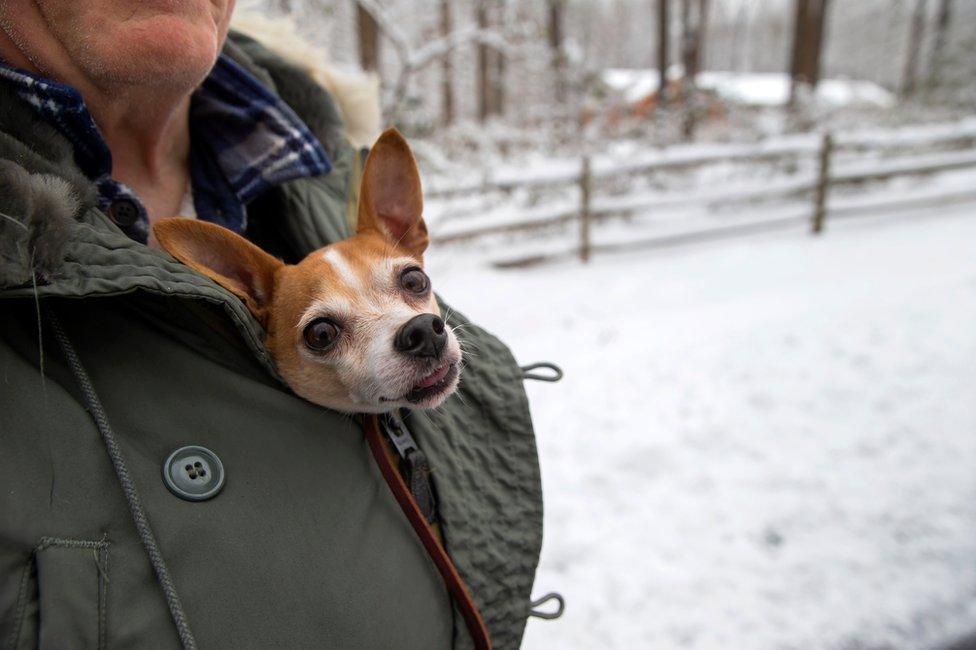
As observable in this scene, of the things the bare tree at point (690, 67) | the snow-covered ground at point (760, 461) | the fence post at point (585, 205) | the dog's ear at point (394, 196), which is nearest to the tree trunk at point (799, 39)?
the bare tree at point (690, 67)

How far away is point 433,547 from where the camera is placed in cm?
116

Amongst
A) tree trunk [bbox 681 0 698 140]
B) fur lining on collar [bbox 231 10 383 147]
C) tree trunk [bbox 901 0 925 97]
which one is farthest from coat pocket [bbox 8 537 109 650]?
tree trunk [bbox 901 0 925 97]

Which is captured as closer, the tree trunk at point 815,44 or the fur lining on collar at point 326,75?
the fur lining on collar at point 326,75

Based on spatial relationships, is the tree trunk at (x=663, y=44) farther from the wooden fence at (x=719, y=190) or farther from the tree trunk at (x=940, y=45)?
the tree trunk at (x=940, y=45)

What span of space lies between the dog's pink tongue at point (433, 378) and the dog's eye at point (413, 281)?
0.91ft

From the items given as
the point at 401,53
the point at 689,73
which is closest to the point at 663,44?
the point at 689,73

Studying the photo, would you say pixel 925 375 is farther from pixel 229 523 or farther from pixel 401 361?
pixel 229 523

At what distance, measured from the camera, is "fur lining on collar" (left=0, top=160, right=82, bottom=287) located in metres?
0.82

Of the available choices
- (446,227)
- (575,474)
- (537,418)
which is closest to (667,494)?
(575,474)

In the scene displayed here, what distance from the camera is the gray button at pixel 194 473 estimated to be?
3.00 feet

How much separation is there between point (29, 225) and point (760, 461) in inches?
140

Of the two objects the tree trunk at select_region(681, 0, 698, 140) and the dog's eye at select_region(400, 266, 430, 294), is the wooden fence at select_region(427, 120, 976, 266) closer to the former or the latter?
the tree trunk at select_region(681, 0, 698, 140)

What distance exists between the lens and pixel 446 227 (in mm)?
7656

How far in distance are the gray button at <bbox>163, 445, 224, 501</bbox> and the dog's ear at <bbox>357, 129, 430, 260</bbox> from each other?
770 millimetres
